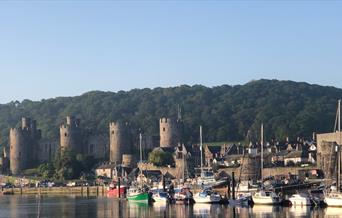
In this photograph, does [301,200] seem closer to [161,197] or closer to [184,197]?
[184,197]

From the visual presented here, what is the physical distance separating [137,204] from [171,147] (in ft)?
103

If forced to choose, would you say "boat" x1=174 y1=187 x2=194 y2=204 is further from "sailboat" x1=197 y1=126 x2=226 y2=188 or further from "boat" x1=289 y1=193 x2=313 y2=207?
"boat" x1=289 y1=193 x2=313 y2=207

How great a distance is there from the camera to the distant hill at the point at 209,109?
11335cm

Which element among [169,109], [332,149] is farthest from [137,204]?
[169,109]

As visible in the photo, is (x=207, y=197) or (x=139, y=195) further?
(x=139, y=195)

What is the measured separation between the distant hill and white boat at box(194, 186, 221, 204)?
48272mm

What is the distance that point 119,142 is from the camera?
294 ft

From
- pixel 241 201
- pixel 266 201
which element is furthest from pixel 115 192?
pixel 266 201

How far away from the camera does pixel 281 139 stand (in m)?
98.5

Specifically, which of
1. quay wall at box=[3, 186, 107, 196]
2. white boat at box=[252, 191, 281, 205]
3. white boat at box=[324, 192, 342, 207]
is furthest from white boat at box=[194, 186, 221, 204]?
quay wall at box=[3, 186, 107, 196]

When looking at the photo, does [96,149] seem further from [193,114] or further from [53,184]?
[193,114]

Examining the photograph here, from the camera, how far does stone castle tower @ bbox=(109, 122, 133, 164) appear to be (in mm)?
89438

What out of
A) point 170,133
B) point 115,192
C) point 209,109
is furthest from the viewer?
point 209,109

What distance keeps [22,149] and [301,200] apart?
53595 millimetres
